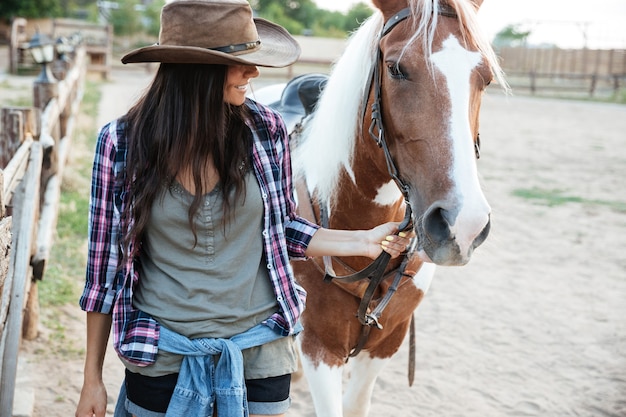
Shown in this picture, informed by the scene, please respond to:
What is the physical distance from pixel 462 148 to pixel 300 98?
5.32ft

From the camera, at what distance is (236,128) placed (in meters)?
1.70

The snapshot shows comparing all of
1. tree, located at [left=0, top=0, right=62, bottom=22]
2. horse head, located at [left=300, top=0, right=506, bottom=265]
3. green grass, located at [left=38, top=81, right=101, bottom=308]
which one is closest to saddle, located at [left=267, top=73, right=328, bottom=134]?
horse head, located at [left=300, top=0, right=506, bottom=265]

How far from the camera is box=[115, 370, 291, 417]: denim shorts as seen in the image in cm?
164

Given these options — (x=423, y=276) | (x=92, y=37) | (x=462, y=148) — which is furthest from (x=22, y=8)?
(x=462, y=148)

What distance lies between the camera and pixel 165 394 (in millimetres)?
1643

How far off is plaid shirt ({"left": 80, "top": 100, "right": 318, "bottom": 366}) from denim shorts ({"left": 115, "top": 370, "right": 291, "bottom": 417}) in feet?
0.31

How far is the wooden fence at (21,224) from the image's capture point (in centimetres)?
253

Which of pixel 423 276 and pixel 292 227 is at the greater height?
pixel 292 227

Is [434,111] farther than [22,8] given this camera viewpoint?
No

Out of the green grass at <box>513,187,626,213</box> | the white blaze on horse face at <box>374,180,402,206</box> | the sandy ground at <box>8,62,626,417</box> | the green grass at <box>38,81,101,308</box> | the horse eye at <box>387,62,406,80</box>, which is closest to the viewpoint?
the horse eye at <box>387,62,406,80</box>

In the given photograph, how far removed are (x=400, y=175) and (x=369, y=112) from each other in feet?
0.98

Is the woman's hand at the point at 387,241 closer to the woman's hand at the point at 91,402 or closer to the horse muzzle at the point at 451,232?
the horse muzzle at the point at 451,232

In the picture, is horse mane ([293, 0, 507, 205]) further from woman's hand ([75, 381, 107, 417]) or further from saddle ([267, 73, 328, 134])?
woman's hand ([75, 381, 107, 417])

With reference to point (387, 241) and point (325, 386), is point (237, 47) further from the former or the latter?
point (325, 386)
